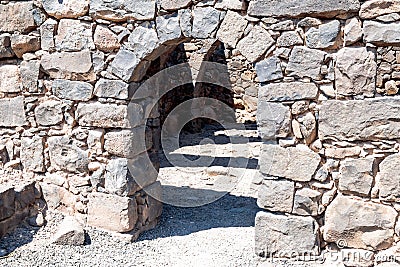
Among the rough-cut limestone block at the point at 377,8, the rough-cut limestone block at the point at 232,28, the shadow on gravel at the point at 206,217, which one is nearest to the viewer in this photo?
the rough-cut limestone block at the point at 377,8

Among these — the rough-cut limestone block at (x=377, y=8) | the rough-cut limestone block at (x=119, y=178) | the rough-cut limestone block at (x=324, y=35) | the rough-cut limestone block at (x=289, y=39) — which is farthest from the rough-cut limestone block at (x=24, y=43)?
the rough-cut limestone block at (x=377, y=8)

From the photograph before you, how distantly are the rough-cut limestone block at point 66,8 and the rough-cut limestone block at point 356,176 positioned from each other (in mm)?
2842

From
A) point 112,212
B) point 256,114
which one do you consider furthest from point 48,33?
point 256,114

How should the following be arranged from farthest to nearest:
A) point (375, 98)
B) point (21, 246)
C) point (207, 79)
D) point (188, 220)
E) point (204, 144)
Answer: point (207, 79), point (204, 144), point (188, 220), point (21, 246), point (375, 98)

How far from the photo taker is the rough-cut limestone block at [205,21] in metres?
4.00

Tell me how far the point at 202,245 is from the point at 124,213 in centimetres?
87

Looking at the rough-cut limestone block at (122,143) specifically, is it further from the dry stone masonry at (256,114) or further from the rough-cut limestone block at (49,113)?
the rough-cut limestone block at (49,113)

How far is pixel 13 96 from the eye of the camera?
5012mm

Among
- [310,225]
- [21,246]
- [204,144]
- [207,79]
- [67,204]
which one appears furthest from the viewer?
[207,79]

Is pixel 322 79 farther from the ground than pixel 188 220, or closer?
farther from the ground

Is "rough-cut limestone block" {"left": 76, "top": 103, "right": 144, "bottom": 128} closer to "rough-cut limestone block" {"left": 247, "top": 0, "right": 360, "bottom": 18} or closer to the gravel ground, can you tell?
the gravel ground

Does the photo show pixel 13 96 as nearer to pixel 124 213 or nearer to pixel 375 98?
pixel 124 213

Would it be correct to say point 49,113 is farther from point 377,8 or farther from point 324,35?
point 377,8

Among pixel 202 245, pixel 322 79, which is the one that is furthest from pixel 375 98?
→ pixel 202 245
